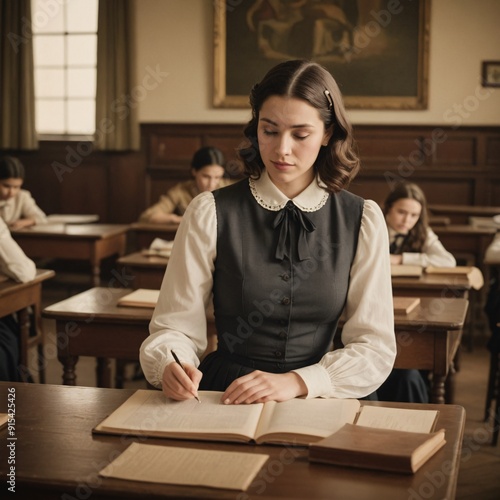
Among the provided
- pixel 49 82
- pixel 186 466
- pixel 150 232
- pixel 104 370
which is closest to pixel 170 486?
pixel 186 466

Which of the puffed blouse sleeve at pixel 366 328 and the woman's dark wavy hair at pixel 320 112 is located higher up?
the woman's dark wavy hair at pixel 320 112

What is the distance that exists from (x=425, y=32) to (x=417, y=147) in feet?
3.81

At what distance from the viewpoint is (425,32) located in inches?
327

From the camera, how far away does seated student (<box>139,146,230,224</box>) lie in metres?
5.96

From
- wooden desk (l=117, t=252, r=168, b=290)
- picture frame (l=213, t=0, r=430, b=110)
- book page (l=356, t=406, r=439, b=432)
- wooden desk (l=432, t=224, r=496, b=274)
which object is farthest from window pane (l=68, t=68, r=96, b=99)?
book page (l=356, t=406, r=439, b=432)

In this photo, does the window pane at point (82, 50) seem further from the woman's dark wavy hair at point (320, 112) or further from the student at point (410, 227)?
the woman's dark wavy hair at point (320, 112)

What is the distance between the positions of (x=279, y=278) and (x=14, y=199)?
17.7 ft

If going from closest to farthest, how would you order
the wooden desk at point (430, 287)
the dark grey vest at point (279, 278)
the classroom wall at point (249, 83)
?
the dark grey vest at point (279, 278), the wooden desk at point (430, 287), the classroom wall at point (249, 83)

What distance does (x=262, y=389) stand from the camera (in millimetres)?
1704

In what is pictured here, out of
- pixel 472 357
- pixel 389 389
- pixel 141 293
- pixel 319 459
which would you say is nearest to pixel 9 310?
pixel 141 293

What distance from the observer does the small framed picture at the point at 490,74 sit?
833 cm

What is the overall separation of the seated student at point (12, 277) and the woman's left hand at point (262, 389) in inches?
87.5

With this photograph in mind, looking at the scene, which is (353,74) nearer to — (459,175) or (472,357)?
(459,175)

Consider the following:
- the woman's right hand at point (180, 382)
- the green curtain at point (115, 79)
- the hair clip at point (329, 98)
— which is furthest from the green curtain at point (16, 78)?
the woman's right hand at point (180, 382)
